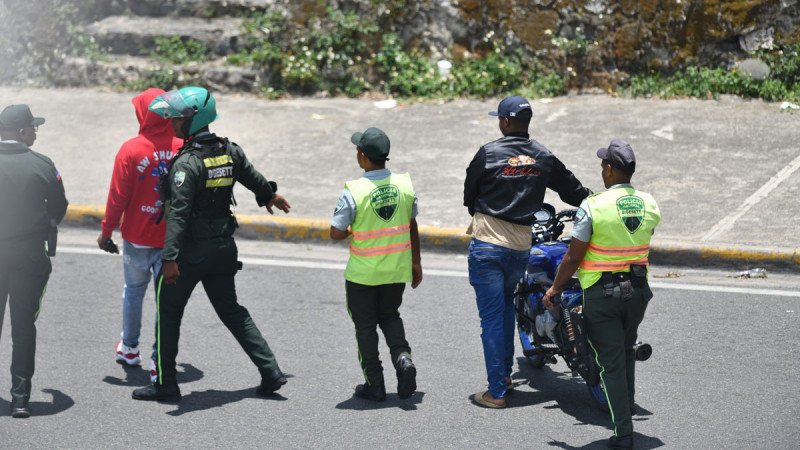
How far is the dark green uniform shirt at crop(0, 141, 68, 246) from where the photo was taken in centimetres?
665

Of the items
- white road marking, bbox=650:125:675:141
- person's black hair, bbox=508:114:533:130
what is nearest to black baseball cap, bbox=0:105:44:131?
person's black hair, bbox=508:114:533:130

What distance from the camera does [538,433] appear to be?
6457mm

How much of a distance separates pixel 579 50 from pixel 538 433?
752cm

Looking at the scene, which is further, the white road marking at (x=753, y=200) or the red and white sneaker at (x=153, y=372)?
the white road marking at (x=753, y=200)

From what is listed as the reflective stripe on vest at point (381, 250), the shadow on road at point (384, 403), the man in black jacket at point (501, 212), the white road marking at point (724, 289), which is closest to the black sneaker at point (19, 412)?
the shadow on road at point (384, 403)

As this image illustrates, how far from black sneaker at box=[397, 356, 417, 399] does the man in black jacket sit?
1.34 feet

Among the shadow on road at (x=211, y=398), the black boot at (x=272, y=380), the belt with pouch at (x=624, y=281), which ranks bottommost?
the shadow on road at (x=211, y=398)

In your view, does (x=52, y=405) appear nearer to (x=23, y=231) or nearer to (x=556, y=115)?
(x=23, y=231)

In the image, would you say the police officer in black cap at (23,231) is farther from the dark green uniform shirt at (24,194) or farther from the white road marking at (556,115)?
the white road marking at (556,115)

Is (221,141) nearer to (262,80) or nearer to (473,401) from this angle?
(473,401)

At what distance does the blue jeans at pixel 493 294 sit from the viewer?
22.3 ft

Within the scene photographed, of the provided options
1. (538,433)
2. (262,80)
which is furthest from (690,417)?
(262,80)

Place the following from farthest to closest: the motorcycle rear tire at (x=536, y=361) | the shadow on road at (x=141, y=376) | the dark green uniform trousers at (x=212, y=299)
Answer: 1. the motorcycle rear tire at (x=536, y=361)
2. the shadow on road at (x=141, y=376)
3. the dark green uniform trousers at (x=212, y=299)

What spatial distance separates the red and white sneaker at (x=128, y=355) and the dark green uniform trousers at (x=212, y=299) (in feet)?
2.30
